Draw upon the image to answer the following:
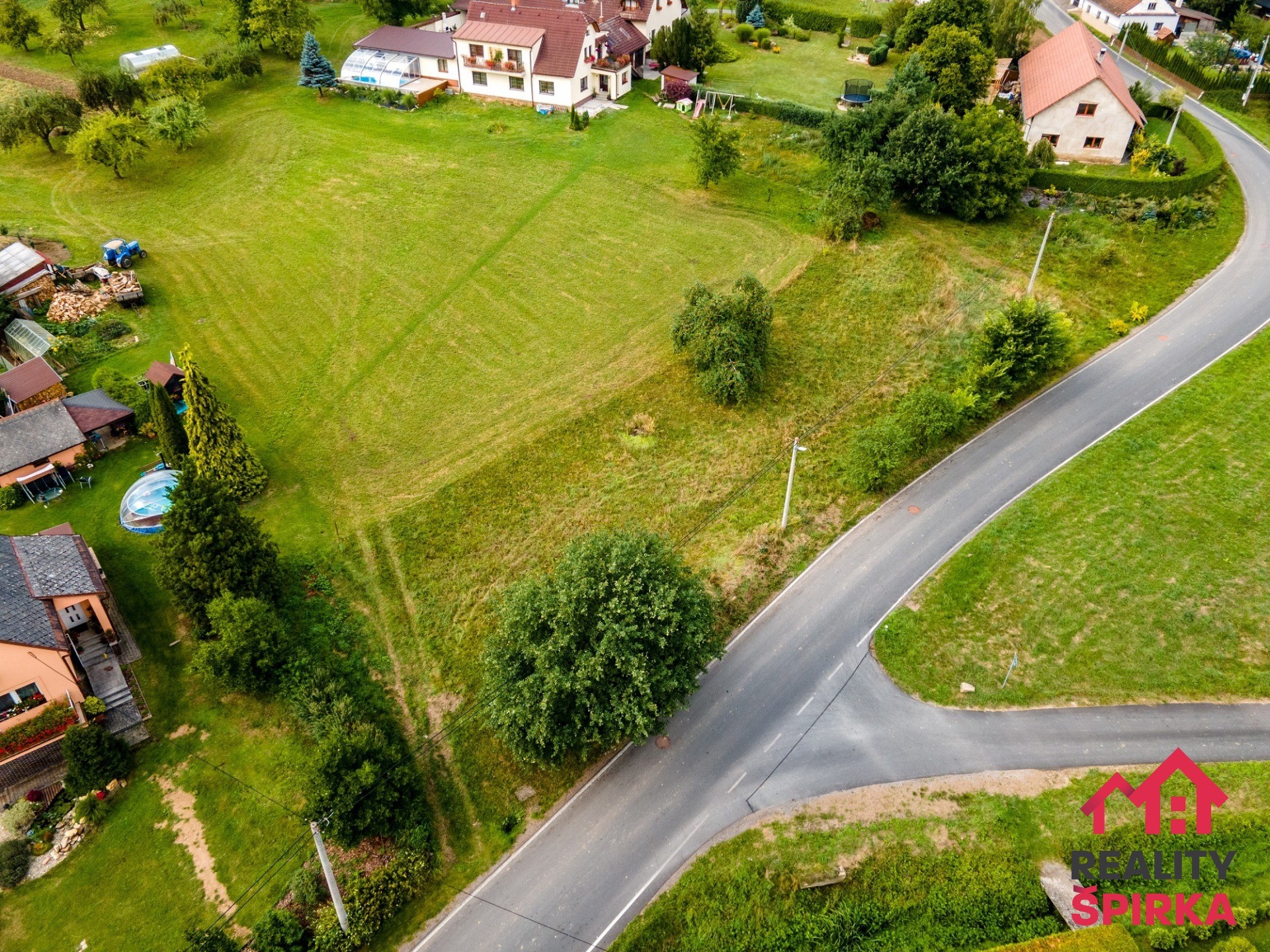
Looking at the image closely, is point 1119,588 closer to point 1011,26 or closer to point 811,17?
point 1011,26

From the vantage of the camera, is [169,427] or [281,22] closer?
[169,427]

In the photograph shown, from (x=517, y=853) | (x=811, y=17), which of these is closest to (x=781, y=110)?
(x=811, y=17)

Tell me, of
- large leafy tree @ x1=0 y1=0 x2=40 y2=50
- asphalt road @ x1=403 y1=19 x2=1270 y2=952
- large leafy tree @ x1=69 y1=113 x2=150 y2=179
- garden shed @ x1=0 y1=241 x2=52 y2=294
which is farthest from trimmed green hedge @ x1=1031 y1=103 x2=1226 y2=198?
large leafy tree @ x1=0 y1=0 x2=40 y2=50

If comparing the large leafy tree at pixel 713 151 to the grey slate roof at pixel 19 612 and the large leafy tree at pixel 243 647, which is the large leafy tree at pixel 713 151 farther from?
the grey slate roof at pixel 19 612

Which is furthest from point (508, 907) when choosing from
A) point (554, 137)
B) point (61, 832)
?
point (554, 137)

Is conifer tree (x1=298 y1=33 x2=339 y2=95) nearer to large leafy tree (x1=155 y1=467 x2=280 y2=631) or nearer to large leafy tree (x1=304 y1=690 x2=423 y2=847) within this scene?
large leafy tree (x1=155 y1=467 x2=280 y2=631)

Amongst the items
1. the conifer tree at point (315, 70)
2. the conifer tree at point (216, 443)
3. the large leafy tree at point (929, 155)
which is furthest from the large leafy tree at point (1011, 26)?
the conifer tree at point (216, 443)
